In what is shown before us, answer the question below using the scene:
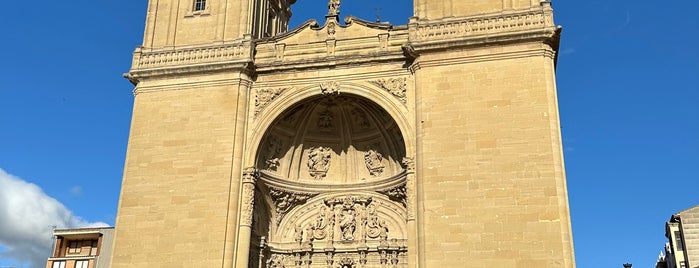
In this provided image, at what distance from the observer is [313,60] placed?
658 inches

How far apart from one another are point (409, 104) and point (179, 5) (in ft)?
25.0

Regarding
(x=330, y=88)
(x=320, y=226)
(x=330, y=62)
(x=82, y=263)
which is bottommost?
(x=82, y=263)

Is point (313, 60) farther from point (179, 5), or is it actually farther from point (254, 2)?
point (179, 5)

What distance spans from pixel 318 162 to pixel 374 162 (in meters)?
1.57

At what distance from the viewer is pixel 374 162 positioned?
57.2ft

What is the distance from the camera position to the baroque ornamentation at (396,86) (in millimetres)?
15734

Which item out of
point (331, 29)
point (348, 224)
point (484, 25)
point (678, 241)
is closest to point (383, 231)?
point (348, 224)

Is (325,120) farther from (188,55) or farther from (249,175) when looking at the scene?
(188,55)

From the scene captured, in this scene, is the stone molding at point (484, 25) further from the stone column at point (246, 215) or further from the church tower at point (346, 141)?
the stone column at point (246, 215)

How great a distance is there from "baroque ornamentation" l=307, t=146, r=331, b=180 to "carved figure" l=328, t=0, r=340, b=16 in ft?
12.4

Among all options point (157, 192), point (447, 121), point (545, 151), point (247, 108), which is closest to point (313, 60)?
point (247, 108)

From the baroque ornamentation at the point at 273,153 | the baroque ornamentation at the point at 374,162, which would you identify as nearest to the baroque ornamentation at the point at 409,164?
the baroque ornamentation at the point at 374,162

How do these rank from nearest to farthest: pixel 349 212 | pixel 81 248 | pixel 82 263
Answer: pixel 349 212, pixel 82 263, pixel 81 248

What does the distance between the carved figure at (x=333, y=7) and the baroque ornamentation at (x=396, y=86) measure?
2.88 meters
